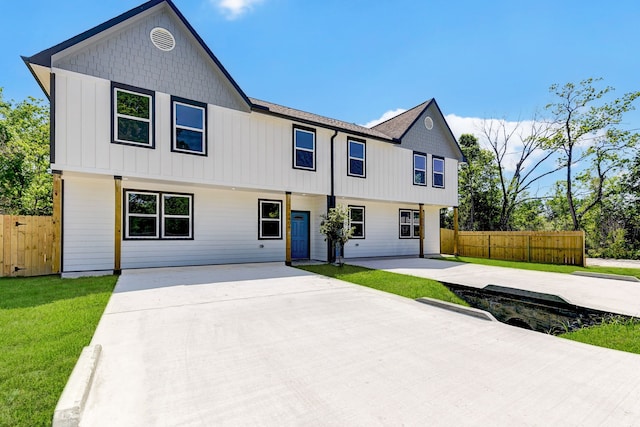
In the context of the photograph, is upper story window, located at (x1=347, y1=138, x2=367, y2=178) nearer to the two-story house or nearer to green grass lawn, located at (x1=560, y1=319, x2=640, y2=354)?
the two-story house

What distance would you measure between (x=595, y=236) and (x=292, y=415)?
26506 mm

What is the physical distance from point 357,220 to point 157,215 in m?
8.67

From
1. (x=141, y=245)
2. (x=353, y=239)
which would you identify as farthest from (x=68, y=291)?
(x=353, y=239)

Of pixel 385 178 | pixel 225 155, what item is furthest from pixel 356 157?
pixel 225 155

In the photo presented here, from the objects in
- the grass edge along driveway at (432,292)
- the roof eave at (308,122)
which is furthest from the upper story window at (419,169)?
the grass edge along driveway at (432,292)

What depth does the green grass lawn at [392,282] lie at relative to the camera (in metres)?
7.32

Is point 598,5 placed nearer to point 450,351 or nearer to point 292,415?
point 450,351

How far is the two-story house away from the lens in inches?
325

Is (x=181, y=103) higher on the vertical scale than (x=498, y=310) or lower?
higher

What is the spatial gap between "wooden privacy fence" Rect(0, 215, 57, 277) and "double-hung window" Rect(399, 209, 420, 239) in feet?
47.4

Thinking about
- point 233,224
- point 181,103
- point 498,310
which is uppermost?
point 181,103

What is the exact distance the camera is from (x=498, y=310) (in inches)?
282

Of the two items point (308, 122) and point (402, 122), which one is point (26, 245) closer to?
point (308, 122)

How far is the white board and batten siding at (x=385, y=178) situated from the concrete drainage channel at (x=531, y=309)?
21.8 ft
